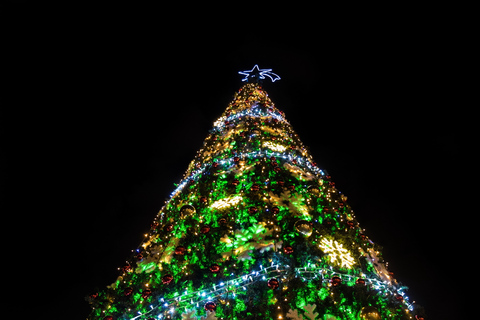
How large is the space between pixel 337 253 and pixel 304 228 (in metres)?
0.32

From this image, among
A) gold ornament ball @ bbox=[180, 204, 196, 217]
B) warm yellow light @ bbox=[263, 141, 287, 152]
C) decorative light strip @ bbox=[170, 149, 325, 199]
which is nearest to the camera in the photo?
gold ornament ball @ bbox=[180, 204, 196, 217]

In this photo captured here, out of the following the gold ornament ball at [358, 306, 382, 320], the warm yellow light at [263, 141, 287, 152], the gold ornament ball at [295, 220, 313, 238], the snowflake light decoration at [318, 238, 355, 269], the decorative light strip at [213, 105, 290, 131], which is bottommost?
the gold ornament ball at [358, 306, 382, 320]

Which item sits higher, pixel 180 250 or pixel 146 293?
pixel 180 250

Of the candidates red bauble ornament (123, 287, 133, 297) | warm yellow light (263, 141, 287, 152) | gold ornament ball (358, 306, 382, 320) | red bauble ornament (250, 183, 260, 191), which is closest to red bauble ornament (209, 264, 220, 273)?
red bauble ornament (123, 287, 133, 297)

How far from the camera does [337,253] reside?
6.32 ft

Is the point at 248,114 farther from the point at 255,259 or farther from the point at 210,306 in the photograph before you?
the point at 210,306

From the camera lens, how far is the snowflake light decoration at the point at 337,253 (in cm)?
185

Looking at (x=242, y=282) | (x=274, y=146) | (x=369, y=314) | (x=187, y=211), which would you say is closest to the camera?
(x=369, y=314)

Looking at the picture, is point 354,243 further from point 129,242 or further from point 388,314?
point 129,242

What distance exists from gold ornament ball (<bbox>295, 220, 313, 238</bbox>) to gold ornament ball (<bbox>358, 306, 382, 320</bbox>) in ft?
1.81

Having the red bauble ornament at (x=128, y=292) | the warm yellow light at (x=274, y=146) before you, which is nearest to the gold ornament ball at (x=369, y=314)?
the red bauble ornament at (x=128, y=292)

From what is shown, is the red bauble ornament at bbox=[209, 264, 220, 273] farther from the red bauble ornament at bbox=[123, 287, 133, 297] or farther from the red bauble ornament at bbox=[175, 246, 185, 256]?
the red bauble ornament at bbox=[123, 287, 133, 297]

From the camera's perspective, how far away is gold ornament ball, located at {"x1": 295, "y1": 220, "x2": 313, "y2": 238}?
6.22 feet

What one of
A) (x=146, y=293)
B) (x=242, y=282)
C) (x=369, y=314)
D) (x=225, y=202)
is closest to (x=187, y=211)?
(x=225, y=202)
